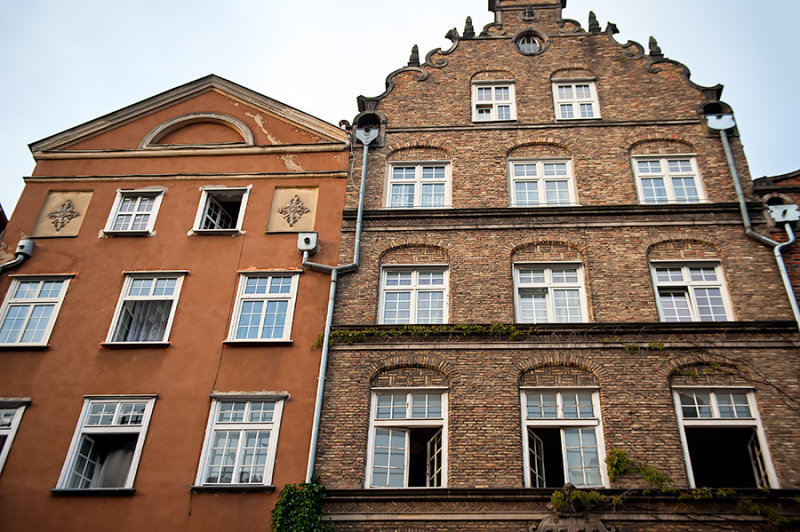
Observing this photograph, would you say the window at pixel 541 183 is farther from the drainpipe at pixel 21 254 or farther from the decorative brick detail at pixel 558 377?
the drainpipe at pixel 21 254

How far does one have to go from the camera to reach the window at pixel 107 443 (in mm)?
16781

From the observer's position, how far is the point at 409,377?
17.3 meters

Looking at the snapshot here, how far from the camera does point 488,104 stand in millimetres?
22312

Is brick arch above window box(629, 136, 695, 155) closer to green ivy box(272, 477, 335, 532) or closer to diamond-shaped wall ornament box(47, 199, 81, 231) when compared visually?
green ivy box(272, 477, 335, 532)

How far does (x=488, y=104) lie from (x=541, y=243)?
5.32 m

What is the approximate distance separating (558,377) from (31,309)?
13330mm

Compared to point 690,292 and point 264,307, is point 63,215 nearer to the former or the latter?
point 264,307

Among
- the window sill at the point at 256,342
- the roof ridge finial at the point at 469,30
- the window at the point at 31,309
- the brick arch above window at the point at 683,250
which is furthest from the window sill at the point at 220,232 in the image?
the brick arch above window at the point at 683,250

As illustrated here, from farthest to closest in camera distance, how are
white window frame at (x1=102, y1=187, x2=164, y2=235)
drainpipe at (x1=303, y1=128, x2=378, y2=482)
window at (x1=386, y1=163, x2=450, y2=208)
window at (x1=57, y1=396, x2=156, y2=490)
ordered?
window at (x1=386, y1=163, x2=450, y2=208) < white window frame at (x1=102, y1=187, x2=164, y2=235) < window at (x1=57, y1=396, x2=156, y2=490) < drainpipe at (x1=303, y1=128, x2=378, y2=482)

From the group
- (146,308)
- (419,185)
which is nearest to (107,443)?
(146,308)

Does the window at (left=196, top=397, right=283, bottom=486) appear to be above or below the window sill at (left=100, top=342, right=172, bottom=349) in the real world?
below

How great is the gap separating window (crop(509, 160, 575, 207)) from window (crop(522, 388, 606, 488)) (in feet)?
18.6

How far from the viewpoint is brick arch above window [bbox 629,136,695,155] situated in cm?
2072

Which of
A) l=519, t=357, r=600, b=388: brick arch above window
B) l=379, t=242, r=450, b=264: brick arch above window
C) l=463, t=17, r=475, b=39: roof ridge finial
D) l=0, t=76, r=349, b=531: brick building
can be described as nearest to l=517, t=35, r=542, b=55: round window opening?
l=463, t=17, r=475, b=39: roof ridge finial
